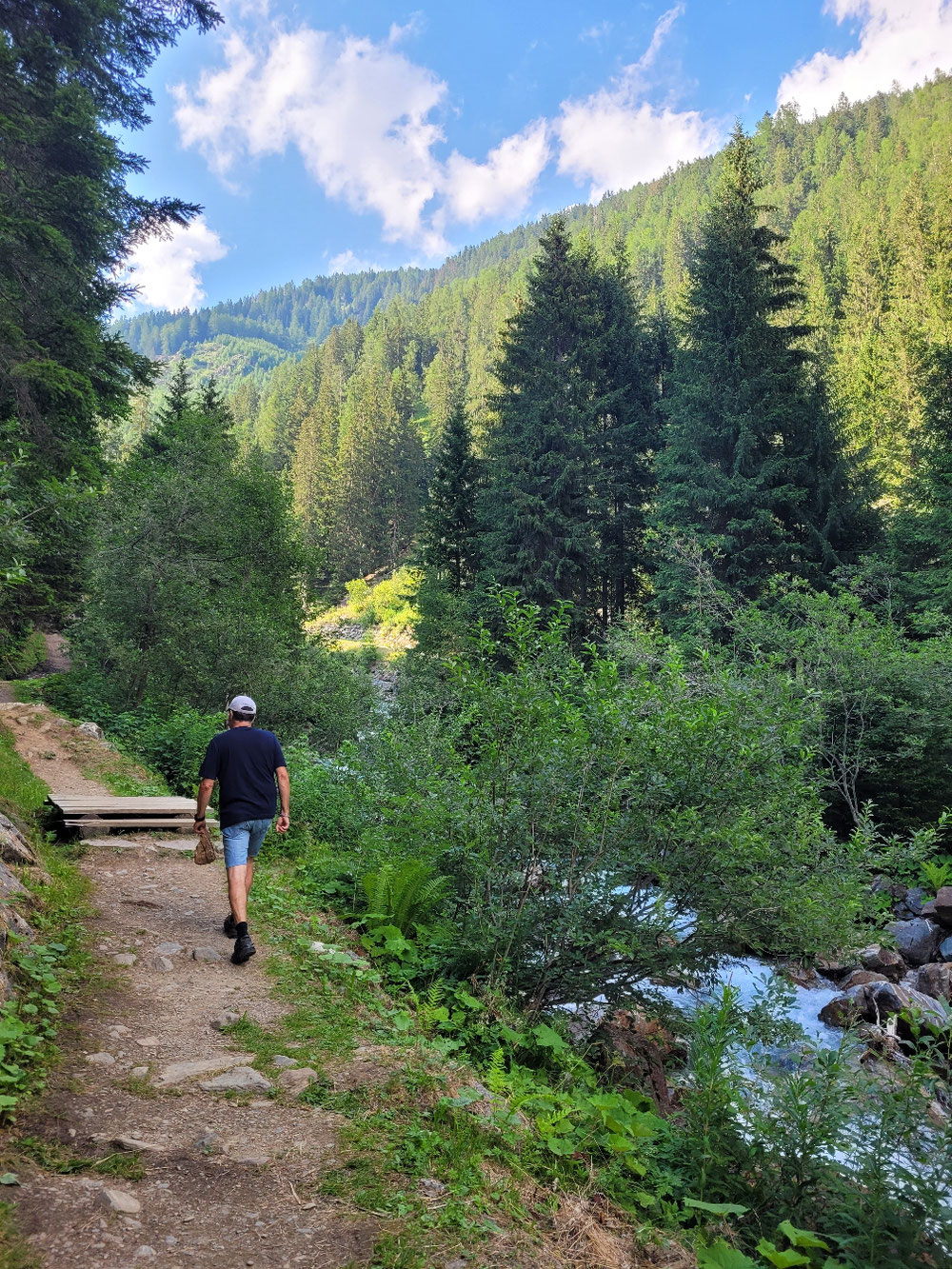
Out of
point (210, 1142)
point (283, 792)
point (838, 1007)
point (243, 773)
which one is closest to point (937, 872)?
point (838, 1007)

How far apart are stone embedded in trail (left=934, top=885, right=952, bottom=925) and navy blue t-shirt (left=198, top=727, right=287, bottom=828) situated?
11.0 metres

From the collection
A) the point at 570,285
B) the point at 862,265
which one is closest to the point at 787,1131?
the point at 570,285

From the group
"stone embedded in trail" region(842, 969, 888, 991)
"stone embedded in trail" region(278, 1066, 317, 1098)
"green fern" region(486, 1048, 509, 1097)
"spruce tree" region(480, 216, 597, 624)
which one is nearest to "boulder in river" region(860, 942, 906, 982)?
"stone embedded in trail" region(842, 969, 888, 991)

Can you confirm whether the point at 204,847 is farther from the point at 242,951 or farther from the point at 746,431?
the point at 746,431

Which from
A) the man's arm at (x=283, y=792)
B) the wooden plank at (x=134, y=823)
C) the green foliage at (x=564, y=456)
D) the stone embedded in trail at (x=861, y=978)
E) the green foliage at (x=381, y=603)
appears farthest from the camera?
the green foliage at (x=381, y=603)

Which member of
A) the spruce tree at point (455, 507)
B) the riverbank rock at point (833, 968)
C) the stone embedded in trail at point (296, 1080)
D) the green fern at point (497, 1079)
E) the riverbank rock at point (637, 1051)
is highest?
the spruce tree at point (455, 507)

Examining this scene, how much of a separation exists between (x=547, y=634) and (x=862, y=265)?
2553 inches

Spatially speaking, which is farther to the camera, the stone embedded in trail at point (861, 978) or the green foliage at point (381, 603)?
the green foliage at point (381, 603)

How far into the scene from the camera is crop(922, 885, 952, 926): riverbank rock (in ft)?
37.1

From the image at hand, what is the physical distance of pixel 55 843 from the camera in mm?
7262

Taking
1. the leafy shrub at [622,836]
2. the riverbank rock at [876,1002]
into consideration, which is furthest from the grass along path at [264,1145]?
the riverbank rock at [876,1002]

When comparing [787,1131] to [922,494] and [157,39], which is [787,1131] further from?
[157,39]

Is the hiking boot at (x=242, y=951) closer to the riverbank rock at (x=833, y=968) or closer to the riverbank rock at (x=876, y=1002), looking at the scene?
the riverbank rock at (x=876, y=1002)

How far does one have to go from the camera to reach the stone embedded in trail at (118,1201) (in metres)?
2.52
